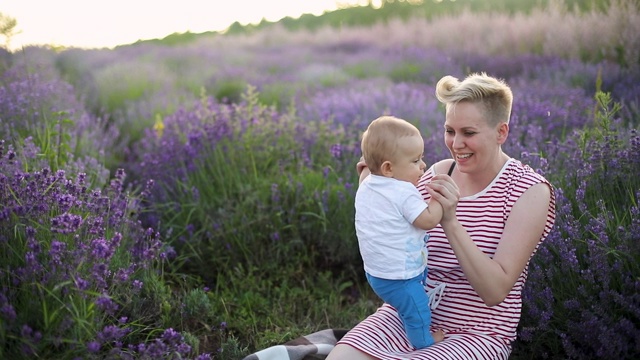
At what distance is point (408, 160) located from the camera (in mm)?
2422

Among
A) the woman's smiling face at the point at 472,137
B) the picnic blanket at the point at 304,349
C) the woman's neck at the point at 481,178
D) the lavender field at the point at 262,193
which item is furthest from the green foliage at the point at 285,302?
the woman's smiling face at the point at 472,137

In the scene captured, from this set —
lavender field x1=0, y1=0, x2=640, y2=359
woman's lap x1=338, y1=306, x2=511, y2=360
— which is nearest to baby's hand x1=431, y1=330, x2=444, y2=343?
woman's lap x1=338, y1=306, x2=511, y2=360

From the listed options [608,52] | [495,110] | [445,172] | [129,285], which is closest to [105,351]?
[129,285]

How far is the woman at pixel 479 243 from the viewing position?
246 centimetres

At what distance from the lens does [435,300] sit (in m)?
2.72

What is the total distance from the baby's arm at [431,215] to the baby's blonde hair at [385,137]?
228 mm

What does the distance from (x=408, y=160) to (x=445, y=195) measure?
0.62 ft

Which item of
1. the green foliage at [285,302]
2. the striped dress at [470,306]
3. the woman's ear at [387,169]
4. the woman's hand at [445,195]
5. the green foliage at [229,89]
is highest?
the woman's ear at [387,169]

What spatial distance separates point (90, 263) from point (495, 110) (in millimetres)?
1670

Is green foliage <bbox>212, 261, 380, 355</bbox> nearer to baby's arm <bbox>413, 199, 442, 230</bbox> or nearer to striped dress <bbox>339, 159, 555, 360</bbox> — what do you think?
striped dress <bbox>339, 159, 555, 360</bbox>

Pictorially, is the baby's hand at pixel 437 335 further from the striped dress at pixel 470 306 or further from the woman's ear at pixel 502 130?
the woman's ear at pixel 502 130

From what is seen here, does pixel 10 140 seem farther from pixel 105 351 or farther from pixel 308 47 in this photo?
pixel 308 47

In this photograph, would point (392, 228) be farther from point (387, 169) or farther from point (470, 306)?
point (470, 306)

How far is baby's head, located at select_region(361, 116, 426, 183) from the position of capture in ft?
7.86
